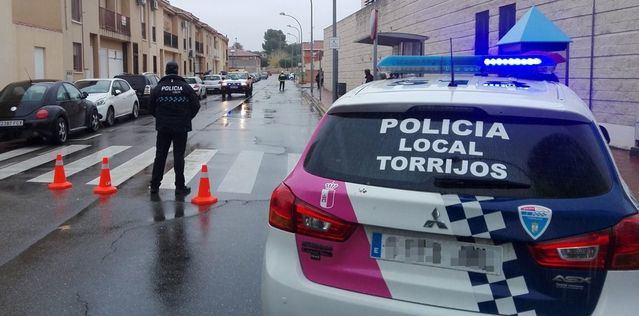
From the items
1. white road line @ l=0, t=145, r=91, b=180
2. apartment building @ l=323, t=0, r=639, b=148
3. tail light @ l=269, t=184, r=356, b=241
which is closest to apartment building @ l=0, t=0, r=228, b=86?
white road line @ l=0, t=145, r=91, b=180

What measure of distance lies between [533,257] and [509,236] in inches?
5.0

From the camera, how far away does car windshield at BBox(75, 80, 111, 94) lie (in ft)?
60.1

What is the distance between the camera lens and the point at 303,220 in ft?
8.96

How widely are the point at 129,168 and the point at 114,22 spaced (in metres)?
25.7

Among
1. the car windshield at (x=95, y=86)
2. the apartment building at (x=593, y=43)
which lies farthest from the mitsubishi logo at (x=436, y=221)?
the car windshield at (x=95, y=86)

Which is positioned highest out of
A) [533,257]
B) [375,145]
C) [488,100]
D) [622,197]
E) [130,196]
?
[488,100]

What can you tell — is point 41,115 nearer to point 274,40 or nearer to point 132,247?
point 132,247

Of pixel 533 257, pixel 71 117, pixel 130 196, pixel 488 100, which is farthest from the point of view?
pixel 71 117

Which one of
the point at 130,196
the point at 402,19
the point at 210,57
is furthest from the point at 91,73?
the point at 210,57

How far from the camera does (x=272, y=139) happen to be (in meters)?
14.7

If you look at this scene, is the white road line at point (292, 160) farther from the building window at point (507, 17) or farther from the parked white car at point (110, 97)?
the building window at point (507, 17)

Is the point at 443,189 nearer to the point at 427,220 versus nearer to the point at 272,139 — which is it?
the point at 427,220

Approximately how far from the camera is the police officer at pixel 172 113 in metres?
7.86

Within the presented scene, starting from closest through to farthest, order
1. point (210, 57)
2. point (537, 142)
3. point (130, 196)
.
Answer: point (537, 142), point (130, 196), point (210, 57)
